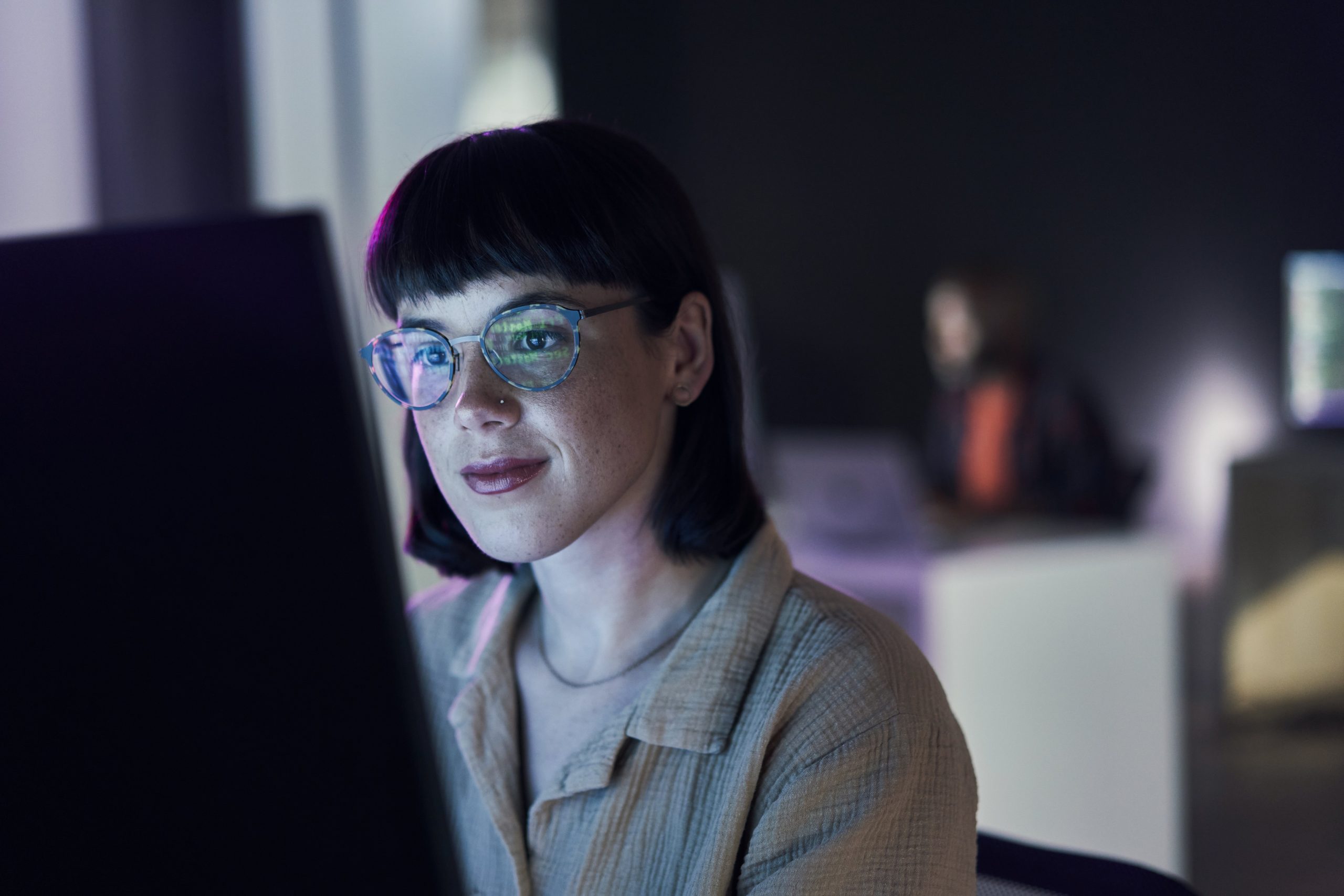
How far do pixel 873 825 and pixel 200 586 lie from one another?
627 mm

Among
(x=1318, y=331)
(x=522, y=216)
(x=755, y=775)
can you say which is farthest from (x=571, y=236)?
(x=1318, y=331)

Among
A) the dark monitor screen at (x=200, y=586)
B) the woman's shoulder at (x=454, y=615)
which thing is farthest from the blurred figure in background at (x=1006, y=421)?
the dark monitor screen at (x=200, y=586)

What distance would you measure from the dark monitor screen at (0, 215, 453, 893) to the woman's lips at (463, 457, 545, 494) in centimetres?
58

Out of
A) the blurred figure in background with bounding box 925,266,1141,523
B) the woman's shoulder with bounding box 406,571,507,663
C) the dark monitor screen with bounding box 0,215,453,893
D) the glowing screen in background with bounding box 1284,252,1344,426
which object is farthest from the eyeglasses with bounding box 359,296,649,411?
the glowing screen in background with bounding box 1284,252,1344,426

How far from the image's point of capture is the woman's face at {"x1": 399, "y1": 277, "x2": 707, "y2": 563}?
98 centimetres

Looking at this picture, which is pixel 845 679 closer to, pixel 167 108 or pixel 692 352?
pixel 692 352

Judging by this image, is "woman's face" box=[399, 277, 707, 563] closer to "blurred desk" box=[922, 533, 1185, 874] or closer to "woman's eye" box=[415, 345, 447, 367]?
"woman's eye" box=[415, 345, 447, 367]

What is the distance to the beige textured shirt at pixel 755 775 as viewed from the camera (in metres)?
0.91

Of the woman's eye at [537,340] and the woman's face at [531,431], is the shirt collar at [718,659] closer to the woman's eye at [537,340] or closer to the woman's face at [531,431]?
the woman's face at [531,431]

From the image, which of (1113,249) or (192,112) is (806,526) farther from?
(1113,249)

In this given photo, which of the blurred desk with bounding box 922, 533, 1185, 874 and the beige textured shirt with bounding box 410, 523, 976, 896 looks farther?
the blurred desk with bounding box 922, 533, 1185, 874

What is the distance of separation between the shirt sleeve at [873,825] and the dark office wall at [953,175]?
15.7ft

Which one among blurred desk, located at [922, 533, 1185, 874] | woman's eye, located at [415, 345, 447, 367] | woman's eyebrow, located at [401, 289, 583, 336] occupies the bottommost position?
blurred desk, located at [922, 533, 1185, 874]

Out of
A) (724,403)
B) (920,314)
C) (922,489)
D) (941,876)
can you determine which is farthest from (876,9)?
(941,876)
